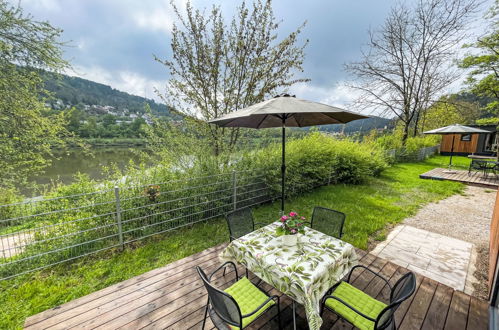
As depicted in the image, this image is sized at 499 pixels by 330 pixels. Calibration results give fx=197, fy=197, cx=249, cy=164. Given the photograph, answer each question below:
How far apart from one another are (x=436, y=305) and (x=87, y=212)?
16.4ft

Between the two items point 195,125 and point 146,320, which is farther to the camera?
point 195,125

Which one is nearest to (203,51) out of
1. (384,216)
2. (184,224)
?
(184,224)

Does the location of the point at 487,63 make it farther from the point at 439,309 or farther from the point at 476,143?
the point at 439,309

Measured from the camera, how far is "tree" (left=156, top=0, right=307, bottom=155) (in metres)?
5.18

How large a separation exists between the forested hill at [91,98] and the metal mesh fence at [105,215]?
2915 mm

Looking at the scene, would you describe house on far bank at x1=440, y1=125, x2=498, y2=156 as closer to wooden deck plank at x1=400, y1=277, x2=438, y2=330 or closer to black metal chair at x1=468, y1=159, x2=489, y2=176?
black metal chair at x1=468, y1=159, x2=489, y2=176

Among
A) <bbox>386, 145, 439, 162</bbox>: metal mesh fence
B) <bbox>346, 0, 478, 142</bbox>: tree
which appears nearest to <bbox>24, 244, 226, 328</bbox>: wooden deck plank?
<bbox>386, 145, 439, 162</bbox>: metal mesh fence

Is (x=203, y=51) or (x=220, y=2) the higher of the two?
(x=220, y=2)

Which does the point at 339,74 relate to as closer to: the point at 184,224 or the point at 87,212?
the point at 184,224

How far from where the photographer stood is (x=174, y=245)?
135 inches

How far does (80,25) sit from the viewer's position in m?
5.52

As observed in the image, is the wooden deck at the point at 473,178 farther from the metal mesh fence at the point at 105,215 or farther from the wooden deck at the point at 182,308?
the metal mesh fence at the point at 105,215

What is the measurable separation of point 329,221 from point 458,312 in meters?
1.49

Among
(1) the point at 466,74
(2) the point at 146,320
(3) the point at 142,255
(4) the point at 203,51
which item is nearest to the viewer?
(2) the point at 146,320
